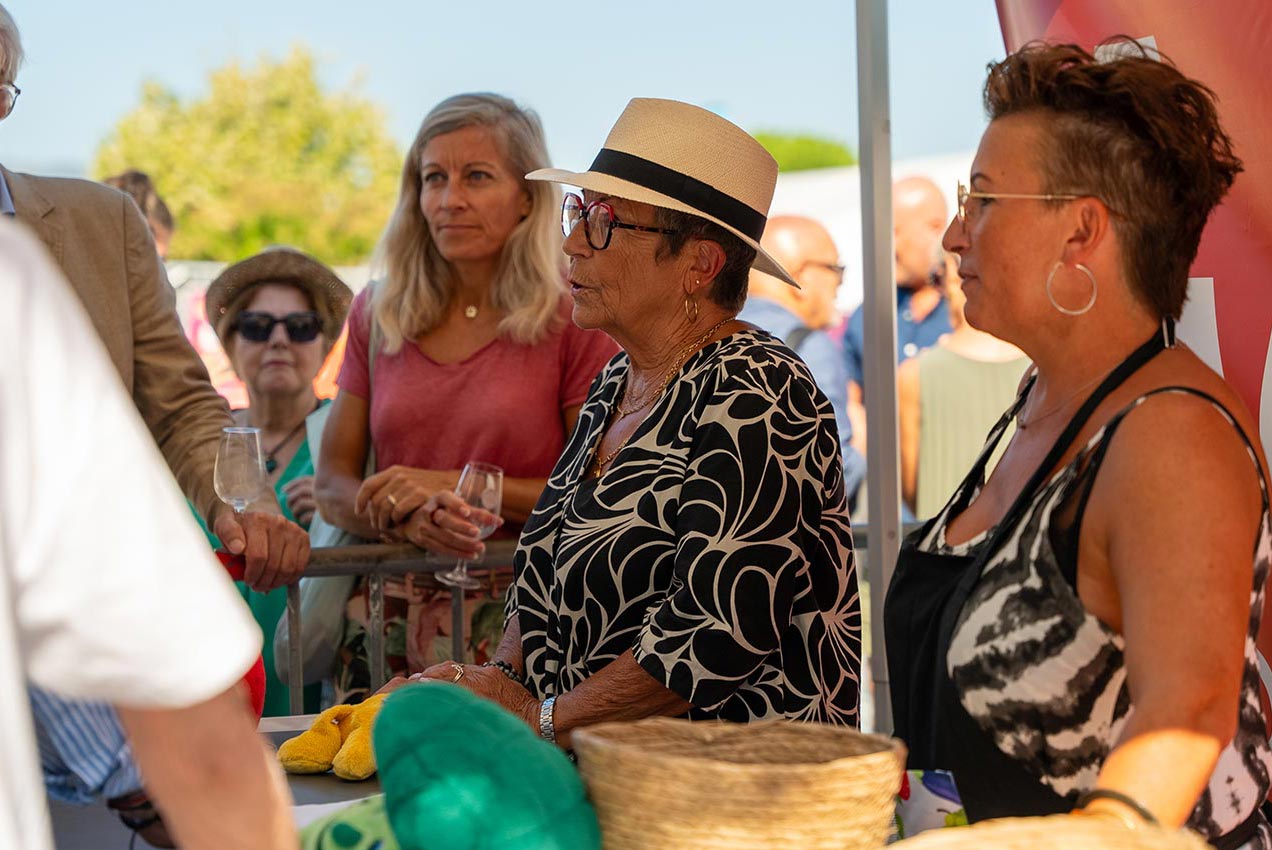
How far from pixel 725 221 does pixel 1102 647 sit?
1.18 metres

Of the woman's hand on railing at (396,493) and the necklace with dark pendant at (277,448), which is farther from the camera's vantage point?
the necklace with dark pendant at (277,448)

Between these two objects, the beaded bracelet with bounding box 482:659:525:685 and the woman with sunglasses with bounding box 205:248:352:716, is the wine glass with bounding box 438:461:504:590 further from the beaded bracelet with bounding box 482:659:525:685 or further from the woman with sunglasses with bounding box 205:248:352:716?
the woman with sunglasses with bounding box 205:248:352:716

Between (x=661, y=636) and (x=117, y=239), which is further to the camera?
(x=117, y=239)

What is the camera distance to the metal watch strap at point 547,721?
2.38 m

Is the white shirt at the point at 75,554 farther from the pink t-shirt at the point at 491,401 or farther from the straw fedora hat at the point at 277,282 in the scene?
the straw fedora hat at the point at 277,282

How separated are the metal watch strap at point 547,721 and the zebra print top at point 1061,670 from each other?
80 centimetres

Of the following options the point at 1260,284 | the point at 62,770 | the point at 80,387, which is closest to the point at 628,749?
the point at 62,770

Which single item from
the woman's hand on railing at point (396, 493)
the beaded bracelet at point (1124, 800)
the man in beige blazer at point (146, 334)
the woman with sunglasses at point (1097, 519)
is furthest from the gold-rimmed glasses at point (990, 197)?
the woman's hand on railing at point (396, 493)

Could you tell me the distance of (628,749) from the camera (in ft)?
4.29

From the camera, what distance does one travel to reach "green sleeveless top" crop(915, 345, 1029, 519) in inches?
236

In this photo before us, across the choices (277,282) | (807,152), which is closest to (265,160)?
(807,152)

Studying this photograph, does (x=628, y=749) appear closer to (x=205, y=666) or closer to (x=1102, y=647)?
(x=205, y=666)

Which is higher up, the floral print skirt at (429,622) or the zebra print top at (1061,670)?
the zebra print top at (1061,670)

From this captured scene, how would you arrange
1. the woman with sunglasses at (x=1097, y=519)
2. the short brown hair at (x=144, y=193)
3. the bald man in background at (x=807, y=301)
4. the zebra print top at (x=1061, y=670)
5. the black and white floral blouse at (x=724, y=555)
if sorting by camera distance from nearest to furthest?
the woman with sunglasses at (x=1097, y=519) → the zebra print top at (x=1061, y=670) → the black and white floral blouse at (x=724, y=555) → the short brown hair at (x=144, y=193) → the bald man in background at (x=807, y=301)
